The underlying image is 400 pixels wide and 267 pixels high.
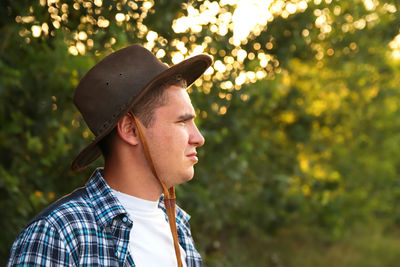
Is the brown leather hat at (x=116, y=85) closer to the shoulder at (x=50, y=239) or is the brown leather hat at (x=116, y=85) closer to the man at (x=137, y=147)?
the man at (x=137, y=147)

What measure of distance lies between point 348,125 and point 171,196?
580 cm

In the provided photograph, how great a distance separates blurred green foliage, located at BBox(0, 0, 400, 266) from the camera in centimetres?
306

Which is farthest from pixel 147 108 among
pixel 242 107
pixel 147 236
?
pixel 242 107

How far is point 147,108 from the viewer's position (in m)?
1.89

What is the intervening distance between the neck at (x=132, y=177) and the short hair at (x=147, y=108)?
2.7 inches

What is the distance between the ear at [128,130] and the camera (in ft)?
6.15

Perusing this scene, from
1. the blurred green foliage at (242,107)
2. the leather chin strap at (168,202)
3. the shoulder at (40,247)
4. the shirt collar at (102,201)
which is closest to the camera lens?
the shoulder at (40,247)

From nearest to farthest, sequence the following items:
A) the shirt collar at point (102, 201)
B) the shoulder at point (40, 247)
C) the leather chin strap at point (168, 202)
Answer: the shoulder at point (40, 247) → the shirt collar at point (102, 201) → the leather chin strap at point (168, 202)

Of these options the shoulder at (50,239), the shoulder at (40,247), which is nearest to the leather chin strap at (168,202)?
the shoulder at (50,239)

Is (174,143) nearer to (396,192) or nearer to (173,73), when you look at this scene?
(173,73)

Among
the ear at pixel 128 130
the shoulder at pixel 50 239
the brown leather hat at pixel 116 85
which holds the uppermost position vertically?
the brown leather hat at pixel 116 85

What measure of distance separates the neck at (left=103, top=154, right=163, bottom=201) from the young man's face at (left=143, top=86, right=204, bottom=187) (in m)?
0.05

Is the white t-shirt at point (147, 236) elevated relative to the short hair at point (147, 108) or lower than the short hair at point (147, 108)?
lower

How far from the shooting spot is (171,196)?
206 cm
